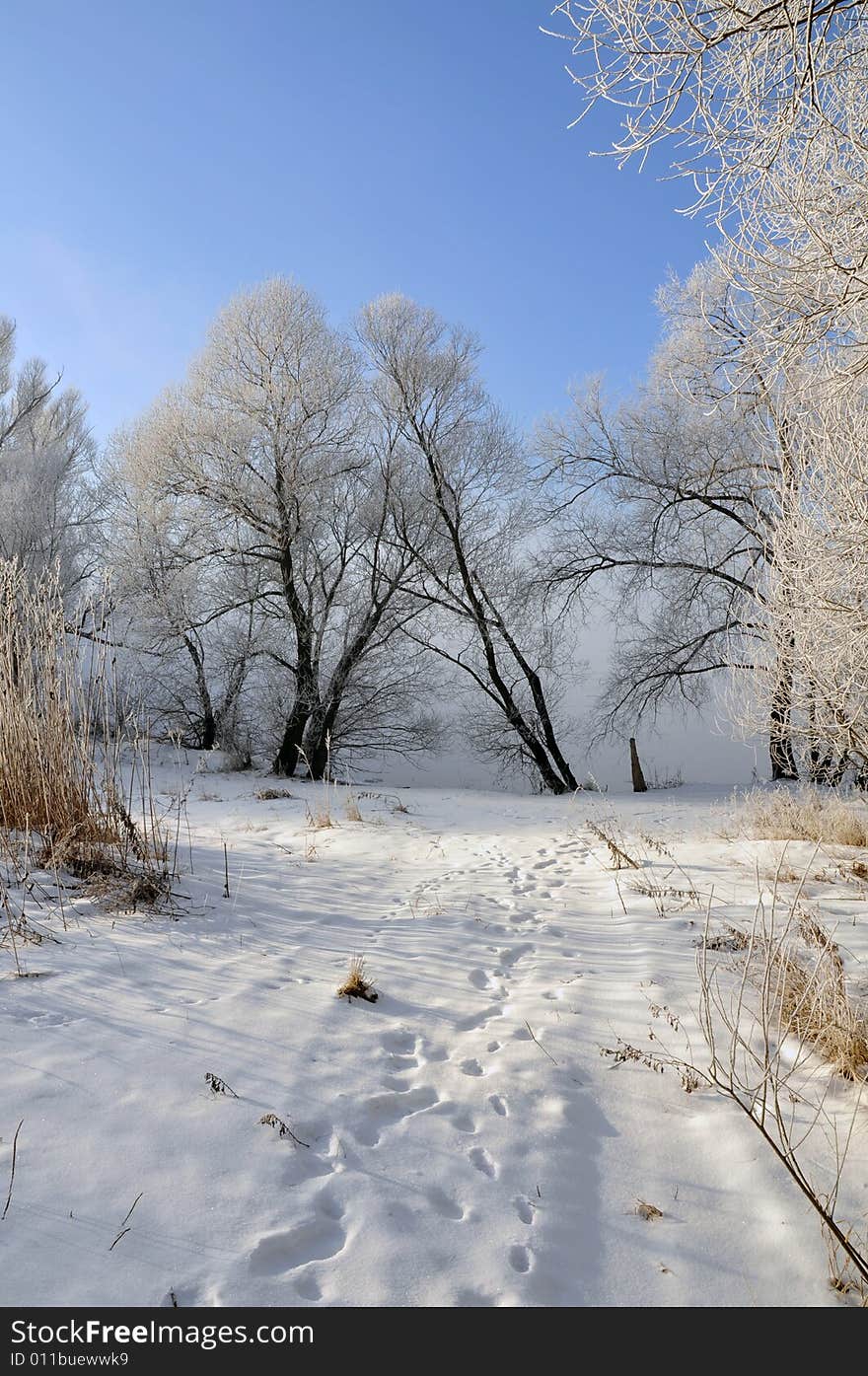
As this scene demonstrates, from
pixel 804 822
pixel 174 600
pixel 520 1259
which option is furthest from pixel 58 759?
pixel 174 600

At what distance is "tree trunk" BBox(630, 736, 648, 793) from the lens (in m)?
14.4

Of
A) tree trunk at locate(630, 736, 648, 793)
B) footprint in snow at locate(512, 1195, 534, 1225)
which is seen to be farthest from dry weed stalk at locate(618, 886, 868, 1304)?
tree trunk at locate(630, 736, 648, 793)

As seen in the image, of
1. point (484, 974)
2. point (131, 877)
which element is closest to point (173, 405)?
point (131, 877)

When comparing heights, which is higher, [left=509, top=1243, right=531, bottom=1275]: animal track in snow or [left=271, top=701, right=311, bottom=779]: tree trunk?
[left=271, top=701, right=311, bottom=779]: tree trunk

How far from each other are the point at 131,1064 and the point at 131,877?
2.03m

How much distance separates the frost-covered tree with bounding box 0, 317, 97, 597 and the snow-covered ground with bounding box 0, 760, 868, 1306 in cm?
1237

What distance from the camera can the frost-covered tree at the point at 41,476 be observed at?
15.9m

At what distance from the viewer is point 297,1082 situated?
7.91ft

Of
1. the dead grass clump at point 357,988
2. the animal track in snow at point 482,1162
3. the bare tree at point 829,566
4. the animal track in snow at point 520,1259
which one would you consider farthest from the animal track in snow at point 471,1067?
the bare tree at point 829,566

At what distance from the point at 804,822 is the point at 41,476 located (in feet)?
55.9

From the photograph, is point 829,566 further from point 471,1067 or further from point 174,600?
point 174,600

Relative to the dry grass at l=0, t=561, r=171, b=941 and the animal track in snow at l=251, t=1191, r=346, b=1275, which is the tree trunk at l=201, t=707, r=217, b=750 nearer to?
the dry grass at l=0, t=561, r=171, b=941

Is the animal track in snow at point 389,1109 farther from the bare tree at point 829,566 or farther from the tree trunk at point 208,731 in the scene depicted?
the tree trunk at point 208,731
